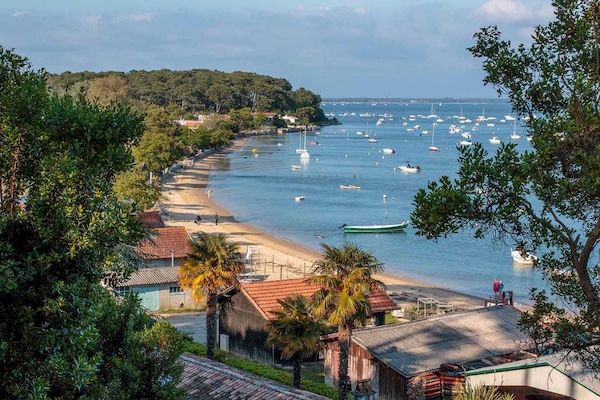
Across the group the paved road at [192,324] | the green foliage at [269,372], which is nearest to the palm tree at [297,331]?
the green foliage at [269,372]

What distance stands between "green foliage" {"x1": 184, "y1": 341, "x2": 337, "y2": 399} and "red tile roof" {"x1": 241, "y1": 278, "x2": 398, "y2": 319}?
1.86 m

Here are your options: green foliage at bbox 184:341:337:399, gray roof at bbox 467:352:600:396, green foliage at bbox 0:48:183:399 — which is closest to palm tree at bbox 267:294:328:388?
green foliage at bbox 184:341:337:399

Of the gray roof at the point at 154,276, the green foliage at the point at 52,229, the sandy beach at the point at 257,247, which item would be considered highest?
the green foliage at the point at 52,229

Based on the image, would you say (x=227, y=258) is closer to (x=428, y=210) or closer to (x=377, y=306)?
(x=377, y=306)

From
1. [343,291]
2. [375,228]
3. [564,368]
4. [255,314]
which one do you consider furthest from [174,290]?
[375,228]

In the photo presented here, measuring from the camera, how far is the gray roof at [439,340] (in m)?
20.5

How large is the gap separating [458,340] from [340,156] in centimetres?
10280

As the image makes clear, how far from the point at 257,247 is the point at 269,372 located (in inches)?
1121

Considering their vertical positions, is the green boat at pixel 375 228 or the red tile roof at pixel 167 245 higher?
the red tile roof at pixel 167 245

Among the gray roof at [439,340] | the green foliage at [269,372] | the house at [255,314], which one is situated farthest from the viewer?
the house at [255,314]

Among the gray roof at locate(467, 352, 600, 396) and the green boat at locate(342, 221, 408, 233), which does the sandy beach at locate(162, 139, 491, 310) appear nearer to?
the green boat at locate(342, 221, 408, 233)

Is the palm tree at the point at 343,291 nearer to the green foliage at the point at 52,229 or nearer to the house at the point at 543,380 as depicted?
the house at the point at 543,380

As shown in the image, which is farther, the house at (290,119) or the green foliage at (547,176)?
the house at (290,119)

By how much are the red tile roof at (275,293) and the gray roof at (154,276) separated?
725 centimetres
